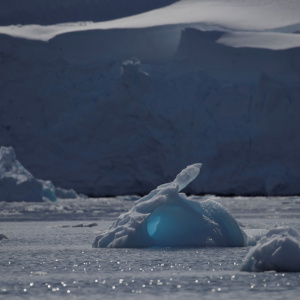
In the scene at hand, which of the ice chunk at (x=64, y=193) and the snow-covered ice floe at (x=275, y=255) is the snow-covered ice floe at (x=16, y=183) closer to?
the ice chunk at (x=64, y=193)

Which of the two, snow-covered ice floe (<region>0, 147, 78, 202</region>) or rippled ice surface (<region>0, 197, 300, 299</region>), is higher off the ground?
rippled ice surface (<region>0, 197, 300, 299</region>)

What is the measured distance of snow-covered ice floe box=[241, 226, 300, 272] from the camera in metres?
9.34

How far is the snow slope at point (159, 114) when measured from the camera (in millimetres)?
32562

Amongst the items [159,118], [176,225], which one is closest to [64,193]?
[159,118]

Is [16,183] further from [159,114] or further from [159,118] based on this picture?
[159,114]

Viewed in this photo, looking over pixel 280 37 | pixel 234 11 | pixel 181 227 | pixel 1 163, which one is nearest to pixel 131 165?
pixel 1 163

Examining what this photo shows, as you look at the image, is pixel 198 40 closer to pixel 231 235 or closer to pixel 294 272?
pixel 231 235

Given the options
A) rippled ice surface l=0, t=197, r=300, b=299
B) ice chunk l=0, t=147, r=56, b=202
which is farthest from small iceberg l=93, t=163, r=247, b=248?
ice chunk l=0, t=147, r=56, b=202

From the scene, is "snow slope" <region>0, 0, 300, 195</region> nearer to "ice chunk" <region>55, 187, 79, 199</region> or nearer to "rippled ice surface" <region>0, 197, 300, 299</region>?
"ice chunk" <region>55, 187, 79, 199</region>

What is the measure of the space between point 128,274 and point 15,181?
812 inches

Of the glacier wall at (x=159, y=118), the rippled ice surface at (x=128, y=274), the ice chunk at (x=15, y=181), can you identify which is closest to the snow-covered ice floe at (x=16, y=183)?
the ice chunk at (x=15, y=181)

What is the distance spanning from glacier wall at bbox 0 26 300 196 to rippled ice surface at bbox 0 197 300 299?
18497 mm

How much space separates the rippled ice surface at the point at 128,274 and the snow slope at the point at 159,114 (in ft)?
60.8

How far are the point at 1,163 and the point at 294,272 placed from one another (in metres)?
21.4
